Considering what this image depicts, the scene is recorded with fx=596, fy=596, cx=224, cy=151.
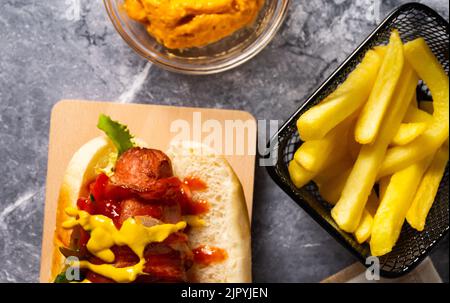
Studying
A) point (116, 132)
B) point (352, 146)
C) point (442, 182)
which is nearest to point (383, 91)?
point (352, 146)

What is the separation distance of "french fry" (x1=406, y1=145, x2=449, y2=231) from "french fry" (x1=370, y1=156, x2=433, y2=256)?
0.02 m

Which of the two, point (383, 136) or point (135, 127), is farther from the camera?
point (135, 127)

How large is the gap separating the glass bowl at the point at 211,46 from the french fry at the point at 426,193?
2.00 feet

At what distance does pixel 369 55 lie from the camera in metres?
1.53

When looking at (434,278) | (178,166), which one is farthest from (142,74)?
(434,278)

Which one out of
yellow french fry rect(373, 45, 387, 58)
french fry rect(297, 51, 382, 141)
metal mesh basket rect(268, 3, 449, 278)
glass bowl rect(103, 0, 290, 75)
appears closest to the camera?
french fry rect(297, 51, 382, 141)

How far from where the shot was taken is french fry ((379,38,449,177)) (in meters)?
1.51

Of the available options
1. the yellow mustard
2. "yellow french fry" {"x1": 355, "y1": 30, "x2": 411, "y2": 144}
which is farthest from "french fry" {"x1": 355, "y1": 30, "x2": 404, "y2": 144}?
the yellow mustard

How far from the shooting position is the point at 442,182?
5.93 ft

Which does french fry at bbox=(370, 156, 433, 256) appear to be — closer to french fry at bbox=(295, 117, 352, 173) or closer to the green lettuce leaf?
french fry at bbox=(295, 117, 352, 173)

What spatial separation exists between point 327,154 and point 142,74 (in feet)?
2.20

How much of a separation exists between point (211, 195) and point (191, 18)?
0.50 metres

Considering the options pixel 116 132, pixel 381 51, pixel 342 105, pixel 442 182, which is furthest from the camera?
pixel 442 182

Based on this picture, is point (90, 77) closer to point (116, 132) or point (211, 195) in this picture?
point (116, 132)
